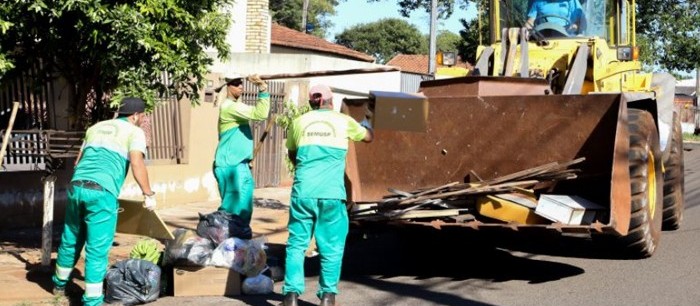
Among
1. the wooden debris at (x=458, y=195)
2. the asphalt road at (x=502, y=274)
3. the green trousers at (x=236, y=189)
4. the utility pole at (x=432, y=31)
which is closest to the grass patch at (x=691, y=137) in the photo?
the utility pole at (x=432, y=31)

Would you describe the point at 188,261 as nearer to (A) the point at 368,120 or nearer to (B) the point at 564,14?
(A) the point at 368,120

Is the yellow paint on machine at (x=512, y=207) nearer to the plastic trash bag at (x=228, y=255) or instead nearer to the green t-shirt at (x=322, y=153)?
the green t-shirt at (x=322, y=153)

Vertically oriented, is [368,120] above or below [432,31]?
below

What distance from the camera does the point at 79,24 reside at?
7.25 m

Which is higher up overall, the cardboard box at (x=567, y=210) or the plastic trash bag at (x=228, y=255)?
the cardboard box at (x=567, y=210)

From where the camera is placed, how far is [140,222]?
705 centimetres

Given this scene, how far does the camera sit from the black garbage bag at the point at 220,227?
7344 millimetres

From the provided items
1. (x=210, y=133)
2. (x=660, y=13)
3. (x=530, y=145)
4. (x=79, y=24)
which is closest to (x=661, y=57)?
(x=660, y=13)

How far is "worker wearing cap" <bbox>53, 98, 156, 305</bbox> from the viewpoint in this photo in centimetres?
→ 632

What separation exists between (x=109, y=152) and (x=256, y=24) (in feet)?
59.0

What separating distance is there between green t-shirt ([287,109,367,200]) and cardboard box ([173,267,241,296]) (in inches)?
41.3

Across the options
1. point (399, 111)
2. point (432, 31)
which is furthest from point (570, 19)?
point (432, 31)

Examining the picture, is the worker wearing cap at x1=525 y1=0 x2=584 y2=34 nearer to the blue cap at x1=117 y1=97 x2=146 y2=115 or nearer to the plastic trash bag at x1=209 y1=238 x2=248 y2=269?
the plastic trash bag at x1=209 y1=238 x2=248 y2=269

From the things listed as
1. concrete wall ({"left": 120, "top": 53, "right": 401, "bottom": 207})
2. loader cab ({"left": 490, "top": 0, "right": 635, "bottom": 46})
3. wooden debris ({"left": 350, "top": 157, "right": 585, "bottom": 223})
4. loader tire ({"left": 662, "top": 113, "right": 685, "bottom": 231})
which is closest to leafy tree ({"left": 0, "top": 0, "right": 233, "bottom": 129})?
wooden debris ({"left": 350, "top": 157, "right": 585, "bottom": 223})
